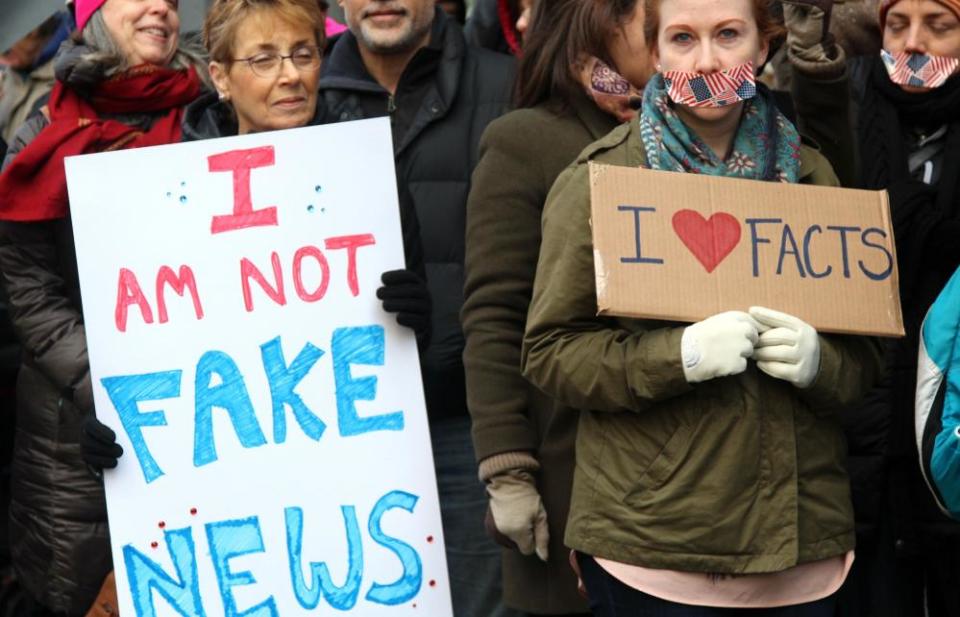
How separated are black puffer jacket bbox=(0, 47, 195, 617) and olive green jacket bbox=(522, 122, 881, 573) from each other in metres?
1.70

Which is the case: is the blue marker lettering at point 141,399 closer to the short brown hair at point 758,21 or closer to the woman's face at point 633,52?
the woman's face at point 633,52

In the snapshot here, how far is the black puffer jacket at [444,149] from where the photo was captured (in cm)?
501

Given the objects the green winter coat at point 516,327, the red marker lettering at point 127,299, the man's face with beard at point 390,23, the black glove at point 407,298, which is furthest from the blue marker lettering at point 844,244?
the man's face with beard at point 390,23

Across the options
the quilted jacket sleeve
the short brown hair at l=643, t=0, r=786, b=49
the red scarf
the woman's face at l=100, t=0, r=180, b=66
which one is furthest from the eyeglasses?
the short brown hair at l=643, t=0, r=786, b=49

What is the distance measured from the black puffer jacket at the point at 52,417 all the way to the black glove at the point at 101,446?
333 mm

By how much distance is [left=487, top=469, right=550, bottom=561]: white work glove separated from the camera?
4055mm

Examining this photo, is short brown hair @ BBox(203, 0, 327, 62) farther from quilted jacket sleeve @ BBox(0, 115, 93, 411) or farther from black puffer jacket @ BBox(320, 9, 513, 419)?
quilted jacket sleeve @ BBox(0, 115, 93, 411)

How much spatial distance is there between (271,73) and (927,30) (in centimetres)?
172

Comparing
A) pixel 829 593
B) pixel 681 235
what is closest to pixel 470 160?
pixel 681 235

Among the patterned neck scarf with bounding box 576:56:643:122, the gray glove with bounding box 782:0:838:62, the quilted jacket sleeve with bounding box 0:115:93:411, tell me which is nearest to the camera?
the patterned neck scarf with bounding box 576:56:643:122

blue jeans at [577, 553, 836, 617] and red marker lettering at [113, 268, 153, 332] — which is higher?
red marker lettering at [113, 268, 153, 332]

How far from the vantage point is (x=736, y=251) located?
3.65 metres

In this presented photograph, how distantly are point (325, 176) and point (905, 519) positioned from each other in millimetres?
1688

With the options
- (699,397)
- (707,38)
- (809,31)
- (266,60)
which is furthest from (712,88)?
(266,60)
